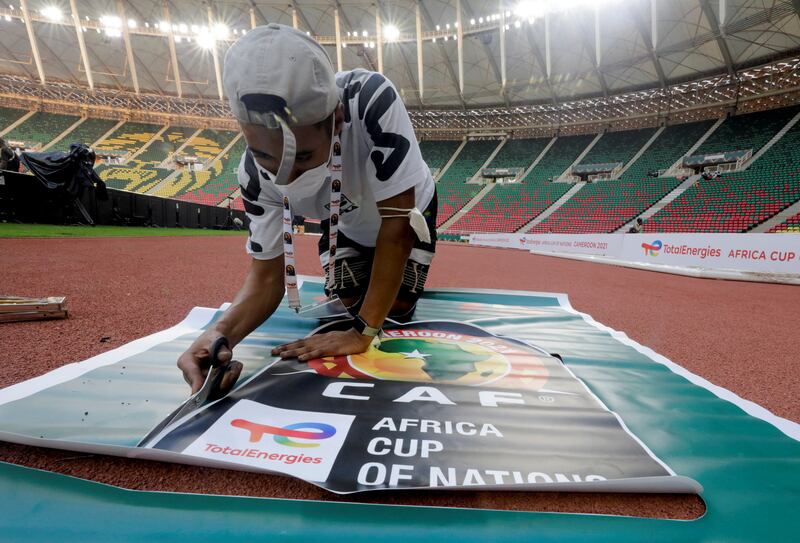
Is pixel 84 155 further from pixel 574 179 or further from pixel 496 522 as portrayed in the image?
pixel 574 179

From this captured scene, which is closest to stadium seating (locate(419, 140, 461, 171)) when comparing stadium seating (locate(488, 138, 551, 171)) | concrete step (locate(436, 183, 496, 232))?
stadium seating (locate(488, 138, 551, 171))

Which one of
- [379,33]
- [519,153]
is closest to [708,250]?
[379,33]

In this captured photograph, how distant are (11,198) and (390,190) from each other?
29.3 feet

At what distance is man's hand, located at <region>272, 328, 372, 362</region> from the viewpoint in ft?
3.96

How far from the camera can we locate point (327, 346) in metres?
1.23

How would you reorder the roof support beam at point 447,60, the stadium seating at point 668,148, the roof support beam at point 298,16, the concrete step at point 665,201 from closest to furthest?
the concrete step at point 665,201 → the stadium seating at point 668,148 → the roof support beam at point 447,60 → the roof support beam at point 298,16

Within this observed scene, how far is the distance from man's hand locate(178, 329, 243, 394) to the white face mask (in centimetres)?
46

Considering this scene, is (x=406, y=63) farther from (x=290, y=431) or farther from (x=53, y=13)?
(x=290, y=431)

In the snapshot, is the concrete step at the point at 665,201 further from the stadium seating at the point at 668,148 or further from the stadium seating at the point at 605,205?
the stadium seating at the point at 668,148

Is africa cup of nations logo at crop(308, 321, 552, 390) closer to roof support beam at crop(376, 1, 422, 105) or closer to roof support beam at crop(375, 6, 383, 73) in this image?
roof support beam at crop(375, 6, 383, 73)

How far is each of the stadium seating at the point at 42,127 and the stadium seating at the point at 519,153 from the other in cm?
2716

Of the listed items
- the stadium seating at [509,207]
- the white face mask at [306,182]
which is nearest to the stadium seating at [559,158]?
the stadium seating at [509,207]

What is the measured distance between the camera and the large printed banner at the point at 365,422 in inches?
26.7

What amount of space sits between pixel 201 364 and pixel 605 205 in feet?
64.4
